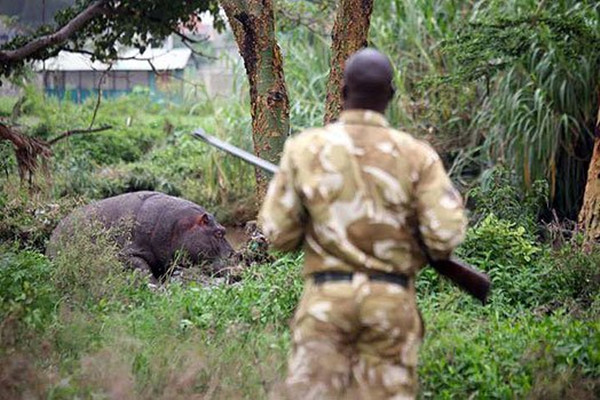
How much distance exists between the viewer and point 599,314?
6430 mm

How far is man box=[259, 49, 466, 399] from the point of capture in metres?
3.95

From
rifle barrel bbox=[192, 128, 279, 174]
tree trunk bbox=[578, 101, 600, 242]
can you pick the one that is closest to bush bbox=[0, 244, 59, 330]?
rifle barrel bbox=[192, 128, 279, 174]

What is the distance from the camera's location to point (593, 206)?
8.46 metres

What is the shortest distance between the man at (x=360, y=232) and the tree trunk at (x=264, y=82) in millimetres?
5254

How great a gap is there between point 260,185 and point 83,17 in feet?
13.6

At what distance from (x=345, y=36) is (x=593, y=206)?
2562mm

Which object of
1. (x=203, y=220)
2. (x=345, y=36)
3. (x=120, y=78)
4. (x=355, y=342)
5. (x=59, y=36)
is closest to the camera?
(x=355, y=342)

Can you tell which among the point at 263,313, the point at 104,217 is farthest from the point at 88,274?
the point at 104,217

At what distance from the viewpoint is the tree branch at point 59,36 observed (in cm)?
1195

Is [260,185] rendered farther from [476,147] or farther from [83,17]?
[476,147]

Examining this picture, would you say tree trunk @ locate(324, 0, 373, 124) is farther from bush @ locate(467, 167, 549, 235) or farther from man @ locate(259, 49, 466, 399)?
man @ locate(259, 49, 466, 399)

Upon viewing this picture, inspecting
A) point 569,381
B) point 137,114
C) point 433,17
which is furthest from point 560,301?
point 137,114

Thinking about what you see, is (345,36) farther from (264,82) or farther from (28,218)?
(28,218)

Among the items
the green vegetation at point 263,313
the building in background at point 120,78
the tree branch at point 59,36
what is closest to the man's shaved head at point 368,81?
the green vegetation at point 263,313
